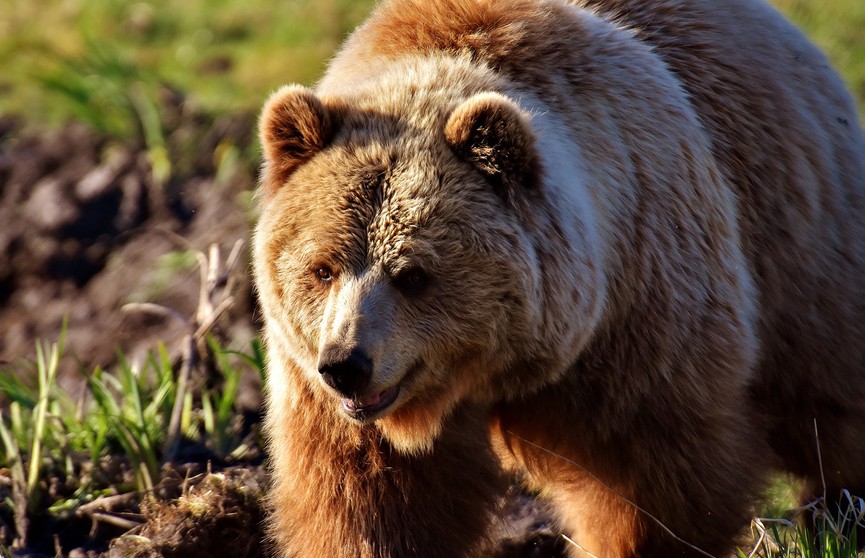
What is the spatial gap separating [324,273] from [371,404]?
460 mm

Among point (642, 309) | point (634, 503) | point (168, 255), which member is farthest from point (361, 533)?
point (168, 255)

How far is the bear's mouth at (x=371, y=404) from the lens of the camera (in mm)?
3684

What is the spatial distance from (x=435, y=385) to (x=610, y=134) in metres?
1.11

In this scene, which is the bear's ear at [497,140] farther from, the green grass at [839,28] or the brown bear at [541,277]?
the green grass at [839,28]

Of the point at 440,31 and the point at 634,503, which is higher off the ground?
the point at 440,31

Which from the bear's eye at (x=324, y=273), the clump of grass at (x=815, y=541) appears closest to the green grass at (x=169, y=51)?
the bear's eye at (x=324, y=273)

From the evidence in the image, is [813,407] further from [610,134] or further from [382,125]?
[382,125]

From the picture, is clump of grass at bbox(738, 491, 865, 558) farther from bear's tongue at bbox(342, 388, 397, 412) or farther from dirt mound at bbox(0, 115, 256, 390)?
dirt mound at bbox(0, 115, 256, 390)

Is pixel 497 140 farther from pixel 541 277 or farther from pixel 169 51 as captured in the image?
pixel 169 51

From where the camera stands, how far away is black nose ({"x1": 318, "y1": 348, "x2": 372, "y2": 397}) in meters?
3.47

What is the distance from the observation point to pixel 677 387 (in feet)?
13.5

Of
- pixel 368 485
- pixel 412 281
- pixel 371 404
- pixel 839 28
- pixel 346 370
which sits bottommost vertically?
pixel 839 28

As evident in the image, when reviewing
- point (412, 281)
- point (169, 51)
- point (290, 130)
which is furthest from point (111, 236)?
point (412, 281)

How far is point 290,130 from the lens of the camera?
12.9ft
